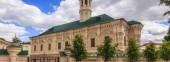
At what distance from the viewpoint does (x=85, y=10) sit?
45250 mm

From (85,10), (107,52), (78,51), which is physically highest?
(85,10)

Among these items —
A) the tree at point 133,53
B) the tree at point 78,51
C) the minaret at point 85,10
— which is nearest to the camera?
the tree at point 78,51

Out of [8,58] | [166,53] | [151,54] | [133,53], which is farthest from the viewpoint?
[166,53]

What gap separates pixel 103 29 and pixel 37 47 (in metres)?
21.9

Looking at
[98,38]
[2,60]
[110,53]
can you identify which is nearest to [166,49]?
[110,53]

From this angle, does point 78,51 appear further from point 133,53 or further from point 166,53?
point 166,53

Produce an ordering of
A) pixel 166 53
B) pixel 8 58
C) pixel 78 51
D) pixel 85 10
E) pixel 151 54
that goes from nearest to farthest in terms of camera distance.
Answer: pixel 8 58 < pixel 78 51 < pixel 151 54 < pixel 166 53 < pixel 85 10

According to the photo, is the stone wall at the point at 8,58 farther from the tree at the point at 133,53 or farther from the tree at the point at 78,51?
the tree at the point at 133,53

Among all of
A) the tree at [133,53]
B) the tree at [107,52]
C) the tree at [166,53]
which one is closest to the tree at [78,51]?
the tree at [107,52]

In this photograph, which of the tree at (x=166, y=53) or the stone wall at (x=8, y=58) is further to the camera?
the tree at (x=166, y=53)

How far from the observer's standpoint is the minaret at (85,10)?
45.3m

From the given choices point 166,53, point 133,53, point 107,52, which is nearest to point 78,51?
point 107,52

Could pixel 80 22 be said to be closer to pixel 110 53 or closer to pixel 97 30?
pixel 97 30

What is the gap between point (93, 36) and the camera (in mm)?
38656
